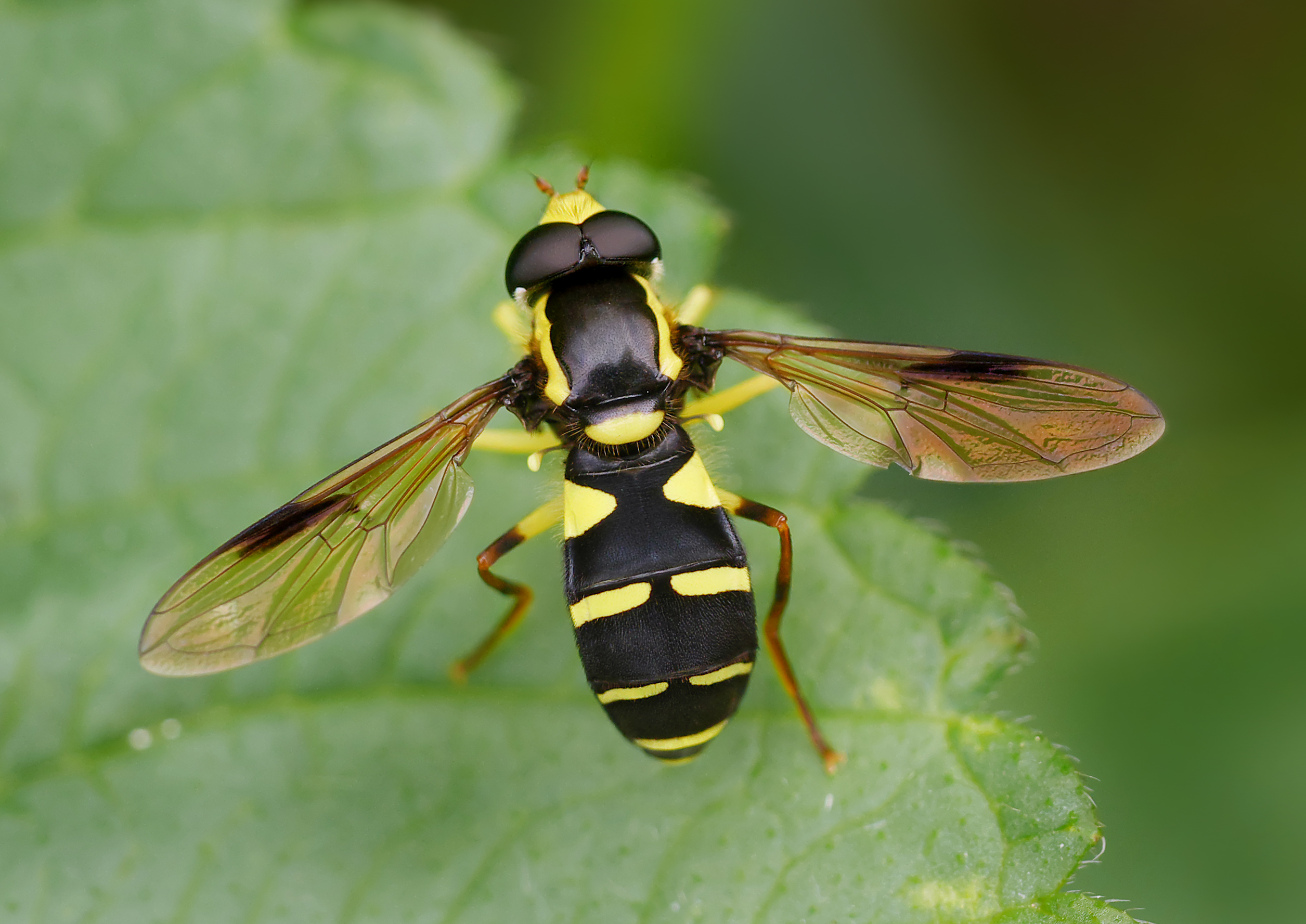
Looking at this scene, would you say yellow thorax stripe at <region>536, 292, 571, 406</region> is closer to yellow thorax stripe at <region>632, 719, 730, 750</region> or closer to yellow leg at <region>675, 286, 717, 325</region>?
yellow leg at <region>675, 286, 717, 325</region>

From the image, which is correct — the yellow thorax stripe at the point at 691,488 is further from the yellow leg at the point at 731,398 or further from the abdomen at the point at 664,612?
the yellow leg at the point at 731,398

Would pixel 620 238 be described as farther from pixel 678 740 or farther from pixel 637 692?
pixel 678 740

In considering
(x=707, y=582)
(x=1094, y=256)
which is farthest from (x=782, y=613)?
(x=1094, y=256)

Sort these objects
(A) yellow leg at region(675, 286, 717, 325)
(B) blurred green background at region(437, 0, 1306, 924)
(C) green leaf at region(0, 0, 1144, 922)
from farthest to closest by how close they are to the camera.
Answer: (B) blurred green background at region(437, 0, 1306, 924) < (A) yellow leg at region(675, 286, 717, 325) < (C) green leaf at region(0, 0, 1144, 922)

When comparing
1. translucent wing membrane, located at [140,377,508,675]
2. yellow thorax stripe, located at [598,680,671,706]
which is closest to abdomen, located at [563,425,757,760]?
yellow thorax stripe, located at [598,680,671,706]

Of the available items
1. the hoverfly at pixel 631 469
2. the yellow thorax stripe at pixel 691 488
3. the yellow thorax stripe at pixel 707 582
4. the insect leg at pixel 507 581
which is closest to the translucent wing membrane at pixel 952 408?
the hoverfly at pixel 631 469
